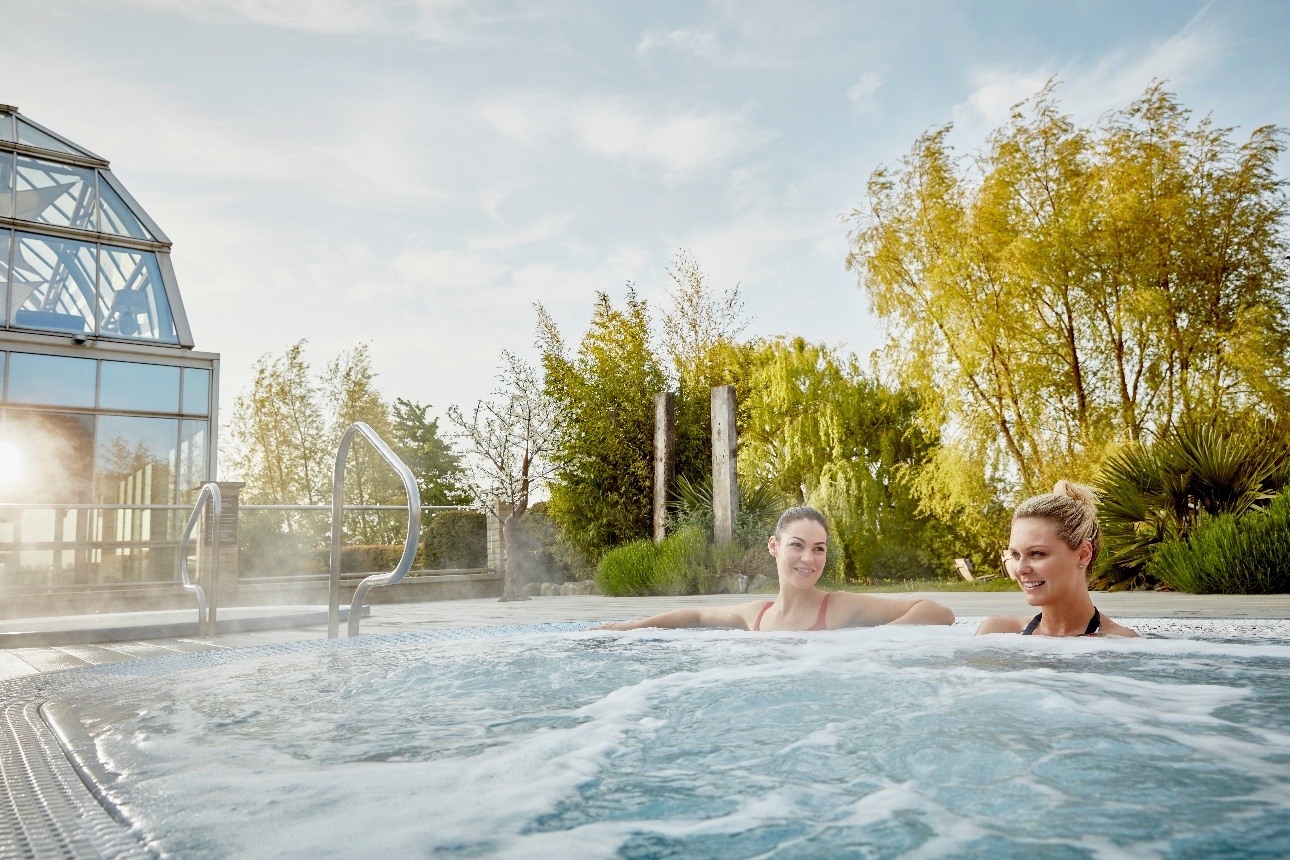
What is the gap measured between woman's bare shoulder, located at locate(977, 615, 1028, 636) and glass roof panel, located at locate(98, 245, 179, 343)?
41.8 ft

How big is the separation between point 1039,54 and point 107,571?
13.6 meters

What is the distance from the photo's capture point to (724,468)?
10.5 m

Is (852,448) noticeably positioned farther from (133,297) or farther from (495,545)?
(133,297)

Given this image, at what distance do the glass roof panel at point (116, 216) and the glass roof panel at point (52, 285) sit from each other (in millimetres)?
478

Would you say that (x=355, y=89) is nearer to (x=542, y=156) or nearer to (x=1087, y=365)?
(x=542, y=156)

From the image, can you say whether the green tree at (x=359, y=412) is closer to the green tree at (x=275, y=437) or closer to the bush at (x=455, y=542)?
the green tree at (x=275, y=437)

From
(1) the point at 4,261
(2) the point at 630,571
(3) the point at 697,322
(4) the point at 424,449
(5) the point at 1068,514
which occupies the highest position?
(1) the point at 4,261

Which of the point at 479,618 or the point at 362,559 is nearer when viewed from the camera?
the point at 479,618

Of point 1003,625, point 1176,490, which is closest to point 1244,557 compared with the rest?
point 1176,490

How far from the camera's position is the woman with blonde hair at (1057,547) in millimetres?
2631

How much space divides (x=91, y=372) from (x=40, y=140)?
3546 millimetres

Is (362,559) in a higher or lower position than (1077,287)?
lower

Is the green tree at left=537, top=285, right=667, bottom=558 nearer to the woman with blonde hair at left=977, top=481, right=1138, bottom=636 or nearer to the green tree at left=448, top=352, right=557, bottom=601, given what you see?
the green tree at left=448, top=352, right=557, bottom=601

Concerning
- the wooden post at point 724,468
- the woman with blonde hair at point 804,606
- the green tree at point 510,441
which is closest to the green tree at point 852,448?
the wooden post at point 724,468
